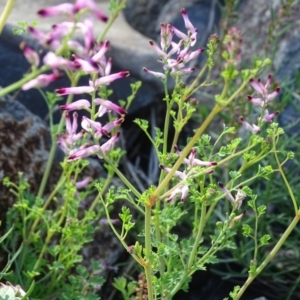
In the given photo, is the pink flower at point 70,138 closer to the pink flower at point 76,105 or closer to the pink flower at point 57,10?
the pink flower at point 76,105

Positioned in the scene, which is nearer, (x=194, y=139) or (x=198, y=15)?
(x=194, y=139)

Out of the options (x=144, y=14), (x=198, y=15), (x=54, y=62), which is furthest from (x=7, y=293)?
(x=144, y=14)

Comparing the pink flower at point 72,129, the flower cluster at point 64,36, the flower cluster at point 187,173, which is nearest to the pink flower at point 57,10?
the flower cluster at point 64,36

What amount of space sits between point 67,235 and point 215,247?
1.18 ft

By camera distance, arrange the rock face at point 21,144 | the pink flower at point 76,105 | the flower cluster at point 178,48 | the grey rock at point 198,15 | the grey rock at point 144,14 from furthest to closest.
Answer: the grey rock at point 144,14, the grey rock at point 198,15, the rock face at point 21,144, the flower cluster at point 178,48, the pink flower at point 76,105

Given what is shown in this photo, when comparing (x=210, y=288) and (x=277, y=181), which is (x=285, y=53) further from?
(x=210, y=288)

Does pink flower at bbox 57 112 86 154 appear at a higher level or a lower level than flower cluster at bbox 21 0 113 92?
lower

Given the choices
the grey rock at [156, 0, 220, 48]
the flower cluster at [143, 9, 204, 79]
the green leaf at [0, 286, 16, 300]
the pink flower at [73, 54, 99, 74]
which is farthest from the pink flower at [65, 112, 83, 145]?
the grey rock at [156, 0, 220, 48]

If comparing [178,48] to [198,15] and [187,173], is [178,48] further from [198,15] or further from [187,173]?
[198,15]

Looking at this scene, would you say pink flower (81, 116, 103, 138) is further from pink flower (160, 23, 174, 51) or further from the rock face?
the rock face

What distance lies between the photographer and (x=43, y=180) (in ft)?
5.94

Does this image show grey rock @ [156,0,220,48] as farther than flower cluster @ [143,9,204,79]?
Yes

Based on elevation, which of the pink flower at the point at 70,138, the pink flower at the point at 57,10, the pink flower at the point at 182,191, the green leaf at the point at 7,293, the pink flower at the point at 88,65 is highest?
the pink flower at the point at 57,10

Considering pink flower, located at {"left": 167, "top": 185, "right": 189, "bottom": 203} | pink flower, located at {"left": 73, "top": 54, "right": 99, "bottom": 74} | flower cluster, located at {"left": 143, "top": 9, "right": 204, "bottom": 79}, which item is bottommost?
pink flower, located at {"left": 167, "top": 185, "right": 189, "bottom": 203}
